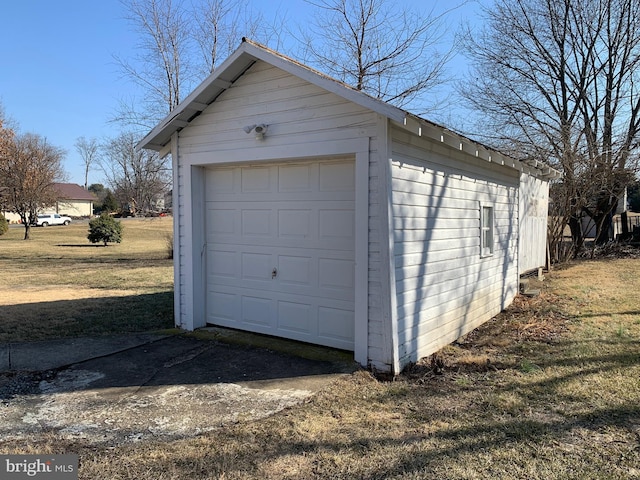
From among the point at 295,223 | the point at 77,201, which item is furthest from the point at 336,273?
the point at 77,201

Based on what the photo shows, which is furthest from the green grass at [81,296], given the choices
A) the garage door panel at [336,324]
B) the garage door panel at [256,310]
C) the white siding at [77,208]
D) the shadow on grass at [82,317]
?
the white siding at [77,208]

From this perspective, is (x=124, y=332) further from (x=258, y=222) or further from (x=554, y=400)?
(x=554, y=400)

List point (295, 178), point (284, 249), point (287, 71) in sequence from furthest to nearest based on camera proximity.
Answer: point (284, 249) < point (295, 178) < point (287, 71)

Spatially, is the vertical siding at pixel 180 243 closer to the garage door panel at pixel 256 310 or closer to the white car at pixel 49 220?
the garage door panel at pixel 256 310

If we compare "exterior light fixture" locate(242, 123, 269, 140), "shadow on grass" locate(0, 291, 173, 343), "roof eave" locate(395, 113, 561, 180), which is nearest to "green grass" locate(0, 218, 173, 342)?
"shadow on grass" locate(0, 291, 173, 343)

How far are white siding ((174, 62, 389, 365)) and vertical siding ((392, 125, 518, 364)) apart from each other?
0.28 m

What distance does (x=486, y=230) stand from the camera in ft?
25.1

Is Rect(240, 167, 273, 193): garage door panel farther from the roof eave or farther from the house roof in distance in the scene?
the house roof in distance

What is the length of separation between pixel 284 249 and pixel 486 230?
378 centimetres

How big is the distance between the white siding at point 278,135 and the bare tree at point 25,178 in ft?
89.4

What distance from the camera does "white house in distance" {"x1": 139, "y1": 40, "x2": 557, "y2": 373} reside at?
4867 mm

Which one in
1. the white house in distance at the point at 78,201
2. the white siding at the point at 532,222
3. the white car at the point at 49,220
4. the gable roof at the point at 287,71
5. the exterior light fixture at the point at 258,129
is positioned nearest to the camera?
the gable roof at the point at 287,71

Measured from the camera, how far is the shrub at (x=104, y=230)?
25.9 m

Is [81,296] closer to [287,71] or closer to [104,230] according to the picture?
[287,71]
